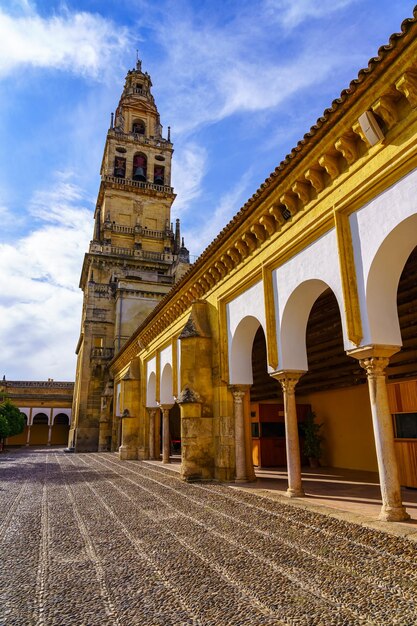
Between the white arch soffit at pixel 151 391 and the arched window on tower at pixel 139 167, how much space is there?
1010 inches

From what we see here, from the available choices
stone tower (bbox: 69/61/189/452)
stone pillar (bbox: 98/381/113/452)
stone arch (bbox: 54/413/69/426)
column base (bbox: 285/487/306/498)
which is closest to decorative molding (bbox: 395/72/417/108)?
column base (bbox: 285/487/306/498)

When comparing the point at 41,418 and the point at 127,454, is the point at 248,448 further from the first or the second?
the point at 41,418

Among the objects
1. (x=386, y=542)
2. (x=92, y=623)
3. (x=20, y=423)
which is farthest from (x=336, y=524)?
(x=20, y=423)

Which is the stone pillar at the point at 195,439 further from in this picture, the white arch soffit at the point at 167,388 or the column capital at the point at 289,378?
the white arch soffit at the point at 167,388

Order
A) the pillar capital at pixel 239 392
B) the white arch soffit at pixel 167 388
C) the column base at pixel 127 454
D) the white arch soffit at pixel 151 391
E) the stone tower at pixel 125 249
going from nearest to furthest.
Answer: the pillar capital at pixel 239 392
the white arch soffit at pixel 167 388
the white arch soffit at pixel 151 391
the column base at pixel 127 454
the stone tower at pixel 125 249

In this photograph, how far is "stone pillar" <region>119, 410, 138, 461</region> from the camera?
1877 centimetres

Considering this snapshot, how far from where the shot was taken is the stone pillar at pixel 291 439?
24.2 ft

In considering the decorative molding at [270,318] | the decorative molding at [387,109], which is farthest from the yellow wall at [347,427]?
the decorative molding at [387,109]

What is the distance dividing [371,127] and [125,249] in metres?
31.0

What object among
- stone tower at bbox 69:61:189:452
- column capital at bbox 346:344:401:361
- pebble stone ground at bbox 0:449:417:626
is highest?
stone tower at bbox 69:61:189:452

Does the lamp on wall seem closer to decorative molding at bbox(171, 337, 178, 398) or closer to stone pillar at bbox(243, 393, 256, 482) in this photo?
stone pillar at bbox(243, 393, 256, 482)

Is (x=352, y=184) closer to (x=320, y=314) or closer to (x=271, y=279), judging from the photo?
(x=271, y=279)

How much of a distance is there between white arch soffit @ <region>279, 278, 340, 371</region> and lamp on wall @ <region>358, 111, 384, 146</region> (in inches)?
109

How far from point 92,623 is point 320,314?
390 inches
